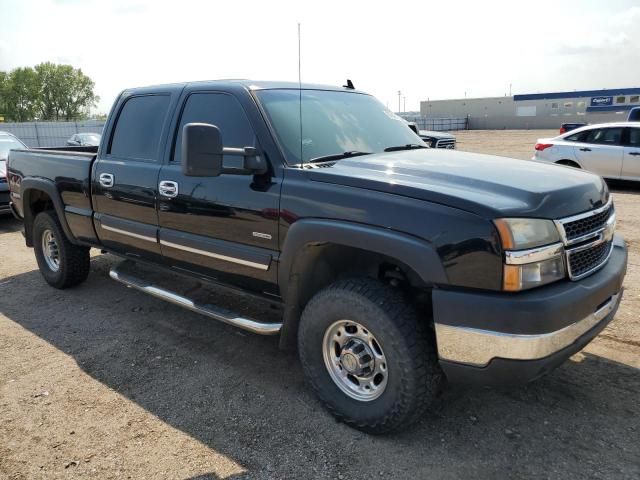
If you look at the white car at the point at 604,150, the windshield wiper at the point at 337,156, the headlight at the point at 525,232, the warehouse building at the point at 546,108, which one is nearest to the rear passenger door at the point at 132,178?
the windshield wiper at the point at 337,156

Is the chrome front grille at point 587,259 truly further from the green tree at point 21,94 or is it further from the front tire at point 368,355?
the green tree at point 21,94

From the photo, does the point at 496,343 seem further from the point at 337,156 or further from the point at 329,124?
Answer: the point at 329,124

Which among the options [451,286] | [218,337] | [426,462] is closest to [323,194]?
[451,286]

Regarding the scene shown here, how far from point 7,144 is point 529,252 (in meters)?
11.1

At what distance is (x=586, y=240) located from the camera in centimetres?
278

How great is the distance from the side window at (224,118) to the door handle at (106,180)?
0.85m

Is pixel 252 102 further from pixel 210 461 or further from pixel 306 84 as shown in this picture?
pixel 210 461

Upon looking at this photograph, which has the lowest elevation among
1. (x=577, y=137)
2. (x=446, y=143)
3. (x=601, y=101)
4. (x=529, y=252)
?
(x=529, y=252)

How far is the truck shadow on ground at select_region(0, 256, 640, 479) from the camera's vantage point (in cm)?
276

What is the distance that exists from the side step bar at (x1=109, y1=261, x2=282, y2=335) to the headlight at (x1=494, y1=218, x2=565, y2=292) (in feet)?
4.96

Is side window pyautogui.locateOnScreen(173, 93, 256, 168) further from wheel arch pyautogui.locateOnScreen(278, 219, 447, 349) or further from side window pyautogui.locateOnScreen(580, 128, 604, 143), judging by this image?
side window pyautogui.locateOnScreen(580, 128, 604, 143)

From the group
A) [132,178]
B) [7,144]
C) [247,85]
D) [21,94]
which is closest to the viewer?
[247,85]

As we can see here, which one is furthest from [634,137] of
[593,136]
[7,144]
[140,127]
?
[7,144]

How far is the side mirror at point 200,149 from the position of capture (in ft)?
9.66
